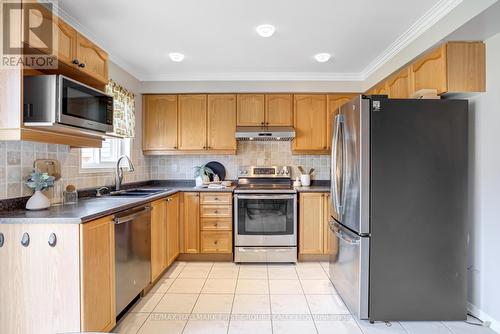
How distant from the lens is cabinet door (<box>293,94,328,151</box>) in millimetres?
3721

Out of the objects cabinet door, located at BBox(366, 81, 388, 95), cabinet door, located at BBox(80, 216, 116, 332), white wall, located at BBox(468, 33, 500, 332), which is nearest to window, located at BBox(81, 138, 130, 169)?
cabinet door, located at BBox(80, 216, 116, 332)

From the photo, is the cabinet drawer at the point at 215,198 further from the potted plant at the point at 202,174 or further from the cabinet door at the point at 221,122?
the cabinet door at the point at 221,122

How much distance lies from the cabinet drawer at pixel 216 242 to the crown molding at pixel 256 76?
78.7 inches

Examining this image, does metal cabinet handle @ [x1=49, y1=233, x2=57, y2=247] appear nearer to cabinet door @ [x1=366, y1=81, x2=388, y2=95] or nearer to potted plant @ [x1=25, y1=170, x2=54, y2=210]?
potted plant @ [x1=25, y1=170, x2=54, y2=210]

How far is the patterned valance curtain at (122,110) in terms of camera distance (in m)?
2.97

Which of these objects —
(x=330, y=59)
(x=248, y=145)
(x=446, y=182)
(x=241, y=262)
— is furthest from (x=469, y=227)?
(x=248, y=145)

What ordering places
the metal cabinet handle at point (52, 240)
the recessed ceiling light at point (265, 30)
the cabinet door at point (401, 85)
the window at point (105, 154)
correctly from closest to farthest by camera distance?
the metal cabinet handle at point (52, 240), the recessed ceiling light at point (265, 30), the cabinet door at point (401, 85), the window at point (105, 154)

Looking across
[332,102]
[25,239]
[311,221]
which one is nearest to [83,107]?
[25,239]

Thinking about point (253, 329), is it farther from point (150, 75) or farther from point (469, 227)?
point (150, 75)

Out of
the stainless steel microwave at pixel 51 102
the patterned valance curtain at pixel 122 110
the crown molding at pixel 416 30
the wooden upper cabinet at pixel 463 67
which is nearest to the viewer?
the stainless steel microwave at pixel 51 102

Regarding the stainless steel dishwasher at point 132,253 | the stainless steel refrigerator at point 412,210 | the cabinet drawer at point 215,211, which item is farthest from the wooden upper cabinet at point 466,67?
the stainless steel dishwasher at point 132,253

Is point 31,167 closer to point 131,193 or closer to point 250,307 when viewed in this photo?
point 131,193

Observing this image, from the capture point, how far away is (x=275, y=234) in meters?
→ 3.38

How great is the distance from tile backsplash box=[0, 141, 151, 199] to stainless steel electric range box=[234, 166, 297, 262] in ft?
5.08
